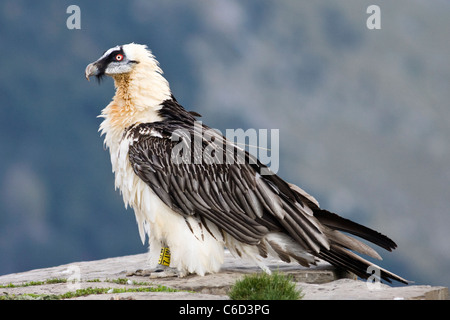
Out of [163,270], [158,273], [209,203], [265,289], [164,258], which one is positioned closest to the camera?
[265,289]

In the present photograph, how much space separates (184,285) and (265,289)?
6.75 ft

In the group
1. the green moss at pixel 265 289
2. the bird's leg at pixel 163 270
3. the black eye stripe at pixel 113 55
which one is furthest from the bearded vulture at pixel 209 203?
the green moss at pixel 265 289

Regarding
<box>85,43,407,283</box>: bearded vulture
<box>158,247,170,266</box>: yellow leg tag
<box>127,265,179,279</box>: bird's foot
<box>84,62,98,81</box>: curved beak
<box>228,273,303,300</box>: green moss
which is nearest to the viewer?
<box>228,273,303,300</box>: green moss

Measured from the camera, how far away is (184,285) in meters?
9.42

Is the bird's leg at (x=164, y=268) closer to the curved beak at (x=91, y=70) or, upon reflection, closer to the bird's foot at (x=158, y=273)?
the bird's foot at (x=158, y=273)

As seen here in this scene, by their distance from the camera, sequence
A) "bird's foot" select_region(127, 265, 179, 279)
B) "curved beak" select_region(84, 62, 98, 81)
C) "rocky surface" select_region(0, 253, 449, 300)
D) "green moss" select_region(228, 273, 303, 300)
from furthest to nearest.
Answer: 1. "curved beak" select_region(84, 62, 98, 81)
2. "bird's foot" select_region(127, 265, 179, 279)
3. "rocky surface" select_region(0, 253, 449, 300)
4. "green moss" select_region(228, 273, 303, 300)

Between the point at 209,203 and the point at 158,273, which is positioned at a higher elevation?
the point at 209,203

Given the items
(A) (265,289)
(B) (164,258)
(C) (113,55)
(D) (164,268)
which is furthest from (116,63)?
(A) (265,289)

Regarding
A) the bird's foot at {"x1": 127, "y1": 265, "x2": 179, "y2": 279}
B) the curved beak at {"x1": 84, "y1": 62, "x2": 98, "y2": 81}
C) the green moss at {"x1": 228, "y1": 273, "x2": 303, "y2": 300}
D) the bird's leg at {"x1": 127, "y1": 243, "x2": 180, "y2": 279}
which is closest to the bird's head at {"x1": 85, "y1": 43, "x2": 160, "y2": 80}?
the curved beak at {"x1": 84, "y1": 62, "x2": 98, "y2": 81}

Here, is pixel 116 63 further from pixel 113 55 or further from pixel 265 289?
pixel 265 289

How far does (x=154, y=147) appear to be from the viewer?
32.7 ft

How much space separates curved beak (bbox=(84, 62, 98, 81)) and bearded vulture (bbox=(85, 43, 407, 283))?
74cm

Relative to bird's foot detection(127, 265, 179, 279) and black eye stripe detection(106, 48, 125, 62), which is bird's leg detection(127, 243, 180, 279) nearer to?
bird's foot detection(127, 265, 179, 279)

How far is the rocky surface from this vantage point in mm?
8312
